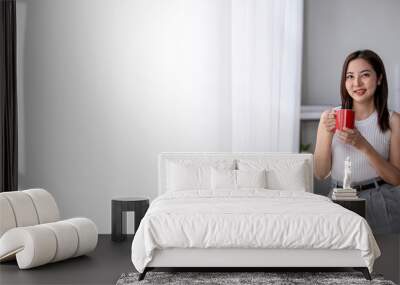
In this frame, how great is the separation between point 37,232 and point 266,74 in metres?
2.85

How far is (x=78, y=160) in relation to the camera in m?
6.53

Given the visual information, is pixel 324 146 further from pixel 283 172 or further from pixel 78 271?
pixel 78 271

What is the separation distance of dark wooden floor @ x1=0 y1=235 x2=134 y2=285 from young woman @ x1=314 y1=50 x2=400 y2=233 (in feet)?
7.06

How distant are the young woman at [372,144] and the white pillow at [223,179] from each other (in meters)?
1.00

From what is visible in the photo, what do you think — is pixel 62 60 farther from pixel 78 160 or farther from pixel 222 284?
pixel 222 284

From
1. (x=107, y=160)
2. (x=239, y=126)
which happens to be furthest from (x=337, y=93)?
(x=107, y=160)

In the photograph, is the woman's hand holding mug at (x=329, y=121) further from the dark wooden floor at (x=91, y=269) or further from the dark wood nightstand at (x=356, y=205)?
the dark wooden floor at (x=91, y=269)

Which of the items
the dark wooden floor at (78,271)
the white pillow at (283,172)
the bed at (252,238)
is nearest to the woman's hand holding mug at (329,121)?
the white pillow at (283,172)

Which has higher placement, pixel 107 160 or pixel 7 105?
pixel 7 105

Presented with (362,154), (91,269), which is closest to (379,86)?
(362,154)

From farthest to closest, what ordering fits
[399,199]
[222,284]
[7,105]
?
[7,105] → [399,199] → [222,284]

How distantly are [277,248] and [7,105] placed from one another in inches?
127

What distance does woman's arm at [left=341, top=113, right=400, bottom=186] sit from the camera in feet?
18.2

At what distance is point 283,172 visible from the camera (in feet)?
18.6
